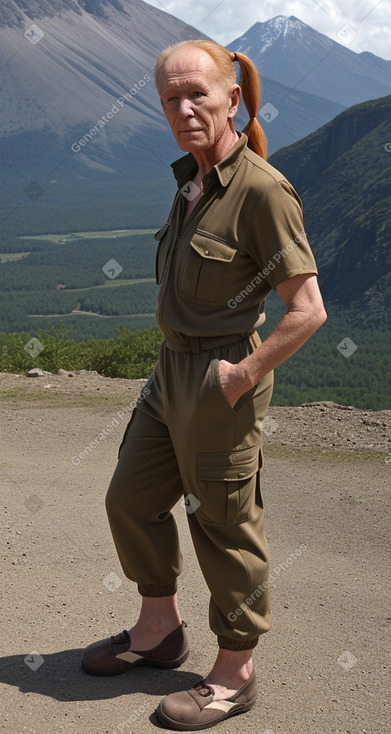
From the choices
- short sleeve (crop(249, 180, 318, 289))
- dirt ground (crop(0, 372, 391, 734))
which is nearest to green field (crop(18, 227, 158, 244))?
dirt ground (crop(0, 372, 391, 734))

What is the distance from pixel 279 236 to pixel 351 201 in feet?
168

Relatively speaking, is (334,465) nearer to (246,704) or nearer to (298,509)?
(298,509)

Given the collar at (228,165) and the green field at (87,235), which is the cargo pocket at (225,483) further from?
the green field at (87,235)

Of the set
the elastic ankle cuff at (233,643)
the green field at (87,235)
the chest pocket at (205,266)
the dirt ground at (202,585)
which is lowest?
the green field at (87,235)

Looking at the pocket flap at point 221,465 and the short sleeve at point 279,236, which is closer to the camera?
the short sleeve at point 279,236

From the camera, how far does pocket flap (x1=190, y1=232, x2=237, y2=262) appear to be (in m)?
2.75

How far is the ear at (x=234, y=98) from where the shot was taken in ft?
9.22

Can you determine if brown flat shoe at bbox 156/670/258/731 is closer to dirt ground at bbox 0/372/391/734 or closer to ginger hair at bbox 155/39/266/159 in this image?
dirt ground at bbox 0/372/391/734

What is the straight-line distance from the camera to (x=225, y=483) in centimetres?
286

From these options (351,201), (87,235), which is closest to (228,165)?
(351,201)

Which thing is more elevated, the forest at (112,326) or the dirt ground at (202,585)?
the dirt ground at (202,585)

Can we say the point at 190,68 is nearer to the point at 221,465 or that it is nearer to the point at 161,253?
the point at 161,253

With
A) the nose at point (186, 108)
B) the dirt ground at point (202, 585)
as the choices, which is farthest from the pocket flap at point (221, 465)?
the nose at point (186, 108)

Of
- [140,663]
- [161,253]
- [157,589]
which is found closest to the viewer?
[161,253]
